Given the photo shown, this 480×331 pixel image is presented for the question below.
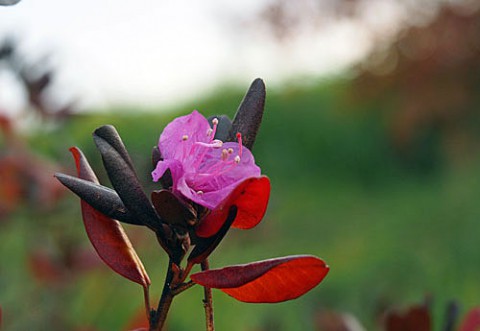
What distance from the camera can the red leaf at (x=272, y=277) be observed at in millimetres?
451

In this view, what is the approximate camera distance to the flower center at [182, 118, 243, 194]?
497 mm

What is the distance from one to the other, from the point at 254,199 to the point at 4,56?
0.89 meters

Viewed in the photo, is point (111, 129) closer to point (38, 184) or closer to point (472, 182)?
point (38, 184)

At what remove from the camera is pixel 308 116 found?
6633 mm

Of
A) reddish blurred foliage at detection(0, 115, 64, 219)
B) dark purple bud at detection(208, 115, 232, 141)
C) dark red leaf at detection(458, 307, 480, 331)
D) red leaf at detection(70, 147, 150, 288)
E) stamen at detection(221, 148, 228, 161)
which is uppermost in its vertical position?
reddish blurred foliage at detection(0, 115, 64, 219)

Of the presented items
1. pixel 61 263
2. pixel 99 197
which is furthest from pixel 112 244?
pixel 61 263

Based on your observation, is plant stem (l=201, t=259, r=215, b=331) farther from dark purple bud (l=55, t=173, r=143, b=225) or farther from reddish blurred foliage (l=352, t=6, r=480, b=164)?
reddish blurred foliage (l=352, t=6, r=480, b=164)

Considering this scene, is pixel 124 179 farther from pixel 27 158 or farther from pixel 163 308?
pixel 27 158

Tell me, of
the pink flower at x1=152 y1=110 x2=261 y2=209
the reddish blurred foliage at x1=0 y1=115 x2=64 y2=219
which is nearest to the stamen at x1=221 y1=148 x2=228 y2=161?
the pink flower at x1=152 y1=110 x2=261 y2=209

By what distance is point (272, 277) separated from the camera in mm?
467

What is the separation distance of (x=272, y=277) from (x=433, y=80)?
197 inches

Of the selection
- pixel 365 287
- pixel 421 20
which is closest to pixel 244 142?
pixel 365 287

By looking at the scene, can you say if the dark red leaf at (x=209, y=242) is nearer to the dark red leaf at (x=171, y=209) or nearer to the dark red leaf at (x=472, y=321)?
the dark red leaf at (x=171, y=209)

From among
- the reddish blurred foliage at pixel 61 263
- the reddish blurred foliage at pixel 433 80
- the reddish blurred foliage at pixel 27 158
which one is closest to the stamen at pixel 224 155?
the reddish blurred foliage at pixel 27 158
